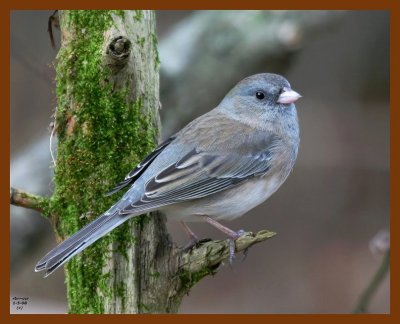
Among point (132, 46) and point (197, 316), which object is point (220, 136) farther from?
point (197, 316)

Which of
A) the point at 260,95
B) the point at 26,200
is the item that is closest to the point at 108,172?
the point at 26,200

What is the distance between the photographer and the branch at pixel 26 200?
339cm

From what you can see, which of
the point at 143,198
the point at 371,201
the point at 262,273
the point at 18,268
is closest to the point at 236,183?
the point at 143,198

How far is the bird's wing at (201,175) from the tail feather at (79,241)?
0.57ft

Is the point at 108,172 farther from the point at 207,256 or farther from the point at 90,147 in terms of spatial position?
the point at 207,256

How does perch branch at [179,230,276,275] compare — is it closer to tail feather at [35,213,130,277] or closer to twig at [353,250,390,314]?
tail feather at [35,213,130,277]

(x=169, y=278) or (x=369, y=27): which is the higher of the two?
(x=369, y=27)

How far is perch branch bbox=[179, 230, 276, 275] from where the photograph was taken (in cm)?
330

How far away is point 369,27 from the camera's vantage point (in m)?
7.16

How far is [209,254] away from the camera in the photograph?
3.38 metres

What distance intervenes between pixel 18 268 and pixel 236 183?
2290mm

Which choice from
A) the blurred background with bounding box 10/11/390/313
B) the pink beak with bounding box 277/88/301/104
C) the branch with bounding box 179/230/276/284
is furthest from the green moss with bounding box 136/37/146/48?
the blurred background with bounding box 10/11/390/313

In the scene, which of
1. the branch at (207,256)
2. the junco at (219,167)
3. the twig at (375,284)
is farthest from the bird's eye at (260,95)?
the twig at (375,284)

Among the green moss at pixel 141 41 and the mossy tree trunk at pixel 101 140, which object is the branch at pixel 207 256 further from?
the green moss at pixel 141 41
